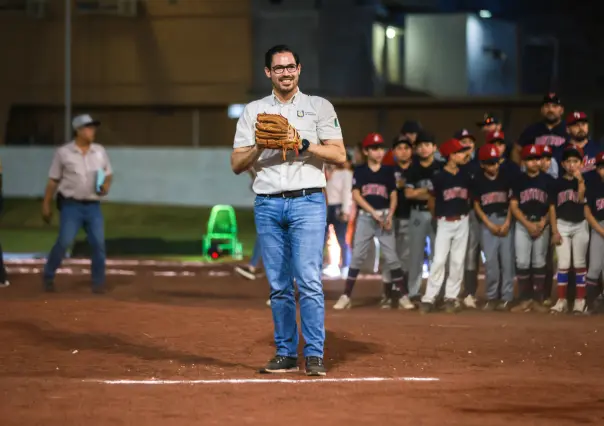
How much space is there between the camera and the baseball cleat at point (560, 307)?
13812mm

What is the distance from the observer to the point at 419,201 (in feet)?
47.2

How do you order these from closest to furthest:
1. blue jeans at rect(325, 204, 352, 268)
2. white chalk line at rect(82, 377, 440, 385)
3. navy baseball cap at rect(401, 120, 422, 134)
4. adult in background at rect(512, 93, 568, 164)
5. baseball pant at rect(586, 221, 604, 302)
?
1. white chalk line at rect(82, 377, 440, 385)
2. baseball pant at rect(586, 221, 604, 302)
3. adult in background at rect(512, 93, 568, 164)
4. navy baseball cap at rect(401, 120, 422, 134)
5. blue jeans at rect(325, 204, 352, 268)

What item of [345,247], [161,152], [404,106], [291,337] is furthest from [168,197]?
[291,337]

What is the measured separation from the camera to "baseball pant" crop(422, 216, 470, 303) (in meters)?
14.0

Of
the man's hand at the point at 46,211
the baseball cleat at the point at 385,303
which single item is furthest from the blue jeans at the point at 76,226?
the baseball cleat at the point at 385,303

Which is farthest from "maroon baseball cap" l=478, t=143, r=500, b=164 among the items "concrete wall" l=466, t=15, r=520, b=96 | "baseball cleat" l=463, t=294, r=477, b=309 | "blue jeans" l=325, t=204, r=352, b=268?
"concrete wall" l=466, t=15, r=520, b=96

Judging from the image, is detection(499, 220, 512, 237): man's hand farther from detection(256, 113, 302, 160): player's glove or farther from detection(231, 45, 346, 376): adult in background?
detection(256, 113, 302, 160): player's glove

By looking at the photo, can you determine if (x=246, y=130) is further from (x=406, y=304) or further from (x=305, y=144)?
(x=406, y=304)

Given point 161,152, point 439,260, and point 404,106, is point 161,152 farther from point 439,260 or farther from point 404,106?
point 439,260

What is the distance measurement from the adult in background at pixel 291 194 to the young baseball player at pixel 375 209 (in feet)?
16.5

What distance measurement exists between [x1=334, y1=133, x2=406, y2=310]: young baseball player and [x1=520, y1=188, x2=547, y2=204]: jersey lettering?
4.84ft

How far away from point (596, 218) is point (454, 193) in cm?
158

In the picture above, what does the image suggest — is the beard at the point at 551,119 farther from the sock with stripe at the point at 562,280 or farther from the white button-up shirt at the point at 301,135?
the white button-up shirt at the point at 301,135

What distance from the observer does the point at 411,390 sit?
8.11m
